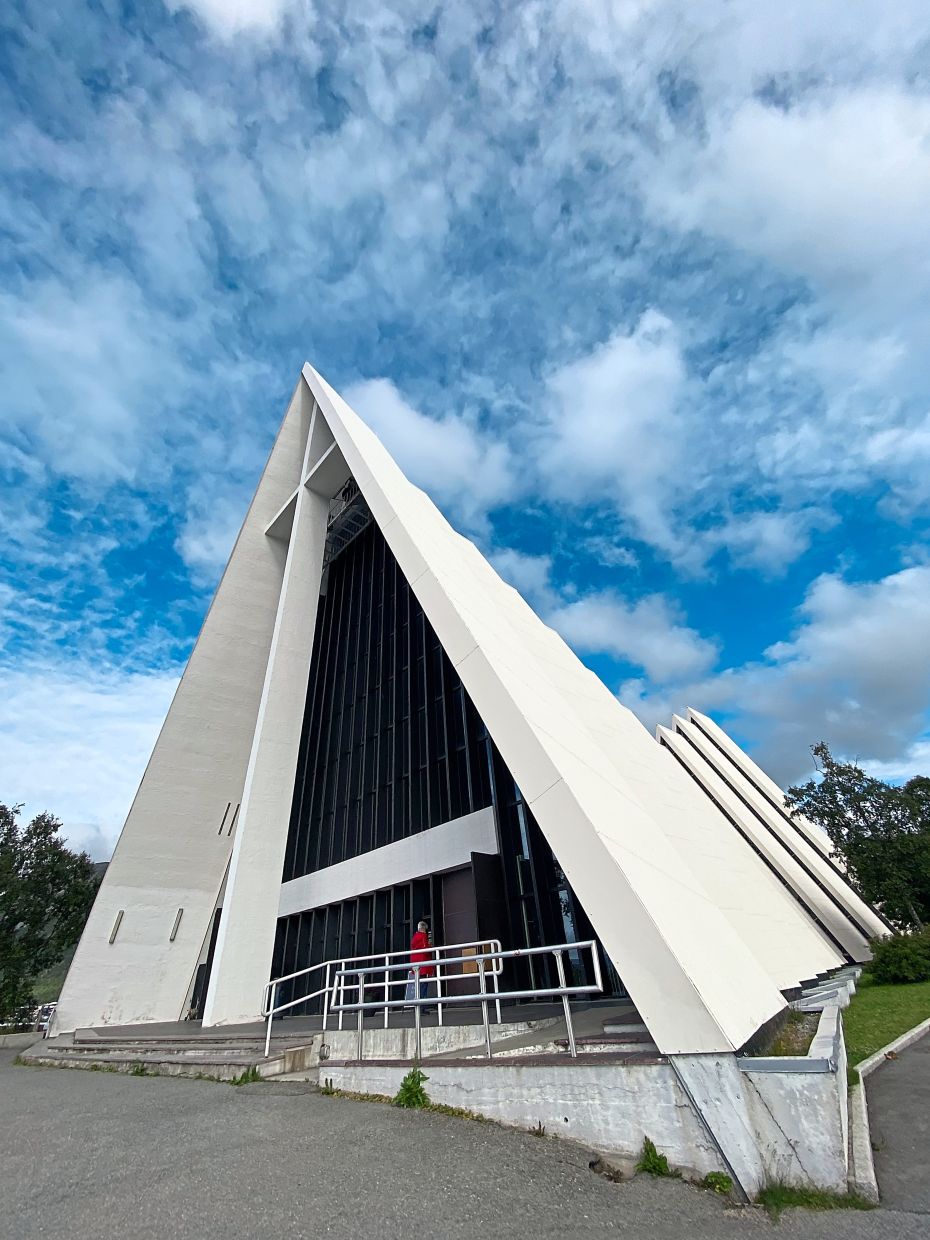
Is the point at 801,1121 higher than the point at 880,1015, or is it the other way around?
the point at 880,1015

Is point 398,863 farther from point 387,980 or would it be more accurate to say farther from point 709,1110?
point 709,1110

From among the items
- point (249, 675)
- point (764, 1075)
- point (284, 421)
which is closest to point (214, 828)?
point (249, 675)

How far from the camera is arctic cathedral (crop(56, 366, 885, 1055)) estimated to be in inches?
180

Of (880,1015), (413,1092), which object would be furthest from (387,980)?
(880,1015)

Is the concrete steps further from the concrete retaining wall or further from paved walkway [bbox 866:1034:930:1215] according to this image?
paved walkway [bbox 866:1034:930:1215]

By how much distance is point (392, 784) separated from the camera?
15.6 m

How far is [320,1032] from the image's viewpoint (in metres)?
7.28

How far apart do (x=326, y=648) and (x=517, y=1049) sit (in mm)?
17954

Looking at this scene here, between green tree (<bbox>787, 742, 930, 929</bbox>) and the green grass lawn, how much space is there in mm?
8436

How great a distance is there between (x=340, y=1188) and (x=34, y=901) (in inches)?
956

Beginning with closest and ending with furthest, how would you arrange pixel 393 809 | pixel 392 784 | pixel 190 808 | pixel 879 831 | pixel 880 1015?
1. pixel 880 1015
2. pixel 393 809
3. pixel 392 784
4. pixel 190 808
5. pixel 879 831

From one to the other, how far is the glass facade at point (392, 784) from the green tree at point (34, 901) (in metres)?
10.5

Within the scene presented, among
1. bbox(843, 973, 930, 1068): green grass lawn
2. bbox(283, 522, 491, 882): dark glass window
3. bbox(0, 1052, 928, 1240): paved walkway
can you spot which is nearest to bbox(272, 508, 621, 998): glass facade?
bbox(283, 522, 491, 882): dark glass window

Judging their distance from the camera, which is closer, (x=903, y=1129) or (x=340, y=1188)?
(x=340, y=1188)
